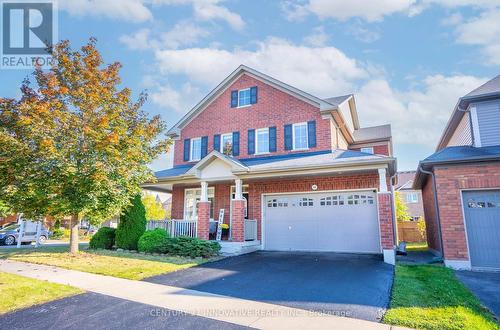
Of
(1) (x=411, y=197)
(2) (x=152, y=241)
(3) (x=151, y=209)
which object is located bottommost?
(2) (x=152, y=241)

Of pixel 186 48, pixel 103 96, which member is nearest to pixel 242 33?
pixel 186 48

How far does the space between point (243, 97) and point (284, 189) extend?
577 centimetres

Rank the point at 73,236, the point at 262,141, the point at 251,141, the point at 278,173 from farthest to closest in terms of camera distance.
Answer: the point at 251,141
the point at 262,141
the point at 278,173
the point at 73,236

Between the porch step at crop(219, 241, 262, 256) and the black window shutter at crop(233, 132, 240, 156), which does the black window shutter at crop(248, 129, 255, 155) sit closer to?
the black window shutter at crop(233, 132, 240, 156)

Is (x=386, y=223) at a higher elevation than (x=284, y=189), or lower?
lower

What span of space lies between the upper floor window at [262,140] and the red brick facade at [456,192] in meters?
7.62

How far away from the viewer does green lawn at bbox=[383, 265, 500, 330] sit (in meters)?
4.13

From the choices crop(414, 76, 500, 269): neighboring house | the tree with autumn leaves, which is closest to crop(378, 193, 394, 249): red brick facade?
crop(414, 76, 500, 269): neighboring house

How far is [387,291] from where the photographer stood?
5910mm

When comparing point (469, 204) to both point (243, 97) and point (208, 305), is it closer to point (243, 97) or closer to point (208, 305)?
point (208, 305)

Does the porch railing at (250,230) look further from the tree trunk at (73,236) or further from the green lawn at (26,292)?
the green lawn at (26,292)

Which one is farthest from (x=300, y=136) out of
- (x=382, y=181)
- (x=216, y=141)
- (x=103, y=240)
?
(x=103, y=240)

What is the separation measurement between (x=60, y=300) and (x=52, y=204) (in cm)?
583

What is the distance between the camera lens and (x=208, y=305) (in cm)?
503
